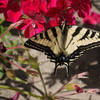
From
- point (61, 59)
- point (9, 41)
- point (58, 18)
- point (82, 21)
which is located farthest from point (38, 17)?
point (82, 21)

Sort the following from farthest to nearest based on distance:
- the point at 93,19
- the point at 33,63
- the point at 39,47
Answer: the point at 93,19
the point at 33,63
the point at 39,47

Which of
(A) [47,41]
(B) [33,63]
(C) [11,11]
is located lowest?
(B) [33,63]

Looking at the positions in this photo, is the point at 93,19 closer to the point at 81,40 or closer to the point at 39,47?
the point at 81,40

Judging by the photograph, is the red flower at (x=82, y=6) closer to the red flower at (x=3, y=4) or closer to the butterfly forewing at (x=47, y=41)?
the butterfly forewing at (x=47, y=41)

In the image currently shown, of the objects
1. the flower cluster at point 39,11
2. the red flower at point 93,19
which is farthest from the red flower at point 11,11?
the red flower at point 93,19

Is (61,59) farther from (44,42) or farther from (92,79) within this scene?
(92,79)

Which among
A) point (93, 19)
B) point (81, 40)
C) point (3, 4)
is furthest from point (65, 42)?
point (93, 19)
